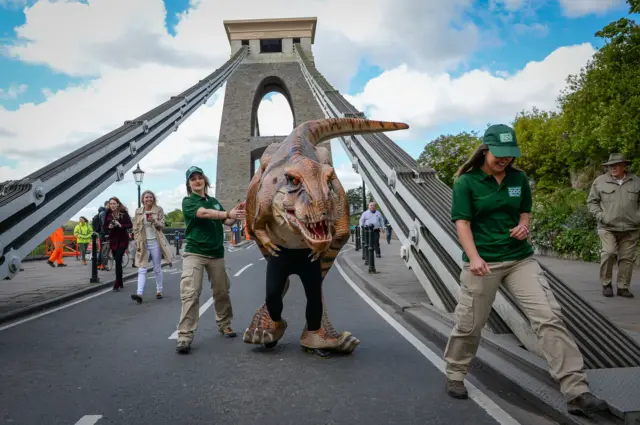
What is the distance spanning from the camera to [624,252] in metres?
7.33

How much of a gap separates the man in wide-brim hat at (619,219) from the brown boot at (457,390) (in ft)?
14.9

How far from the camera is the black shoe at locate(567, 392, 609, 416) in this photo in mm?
3014

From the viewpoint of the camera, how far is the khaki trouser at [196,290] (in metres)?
5.22

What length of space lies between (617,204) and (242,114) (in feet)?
167

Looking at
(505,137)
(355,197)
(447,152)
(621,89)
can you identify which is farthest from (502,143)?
(355,197)

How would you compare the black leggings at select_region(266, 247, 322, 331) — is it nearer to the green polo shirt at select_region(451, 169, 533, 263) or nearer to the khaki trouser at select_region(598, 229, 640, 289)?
the green polo shirt at select_region(451, 169, 533, 263)

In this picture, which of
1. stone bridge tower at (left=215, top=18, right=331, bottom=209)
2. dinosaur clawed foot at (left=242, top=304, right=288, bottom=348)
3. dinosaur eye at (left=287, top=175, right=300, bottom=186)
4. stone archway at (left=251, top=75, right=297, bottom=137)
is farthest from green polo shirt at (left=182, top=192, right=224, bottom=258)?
stone archway at (left=251, top=75, right=297, bottom=137)

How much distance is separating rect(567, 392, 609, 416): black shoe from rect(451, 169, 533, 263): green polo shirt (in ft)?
3.14

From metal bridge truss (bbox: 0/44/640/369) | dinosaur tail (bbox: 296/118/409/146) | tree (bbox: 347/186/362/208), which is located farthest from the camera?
tree (bbox: 347/186/362/208)

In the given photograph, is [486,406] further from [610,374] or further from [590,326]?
[590,326]

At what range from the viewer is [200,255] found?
553cm

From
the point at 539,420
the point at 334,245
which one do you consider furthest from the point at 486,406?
the point at 334,245

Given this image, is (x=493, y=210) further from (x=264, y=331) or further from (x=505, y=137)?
(x=264, y=331)

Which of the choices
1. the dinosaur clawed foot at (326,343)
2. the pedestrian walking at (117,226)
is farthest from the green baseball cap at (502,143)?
the pedestrian walking at (117,226)
